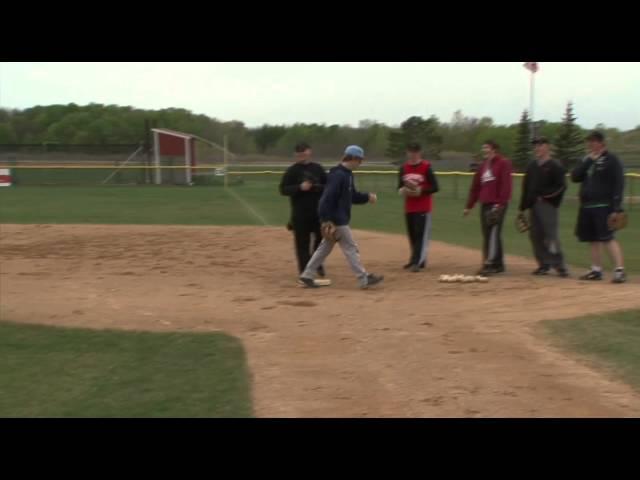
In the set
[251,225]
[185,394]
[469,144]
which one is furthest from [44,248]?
[469,144]

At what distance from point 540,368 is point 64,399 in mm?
3388

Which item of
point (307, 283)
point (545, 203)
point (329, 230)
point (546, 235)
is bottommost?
point (307, 283)

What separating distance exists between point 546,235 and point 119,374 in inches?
255

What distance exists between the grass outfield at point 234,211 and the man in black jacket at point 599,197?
156cm

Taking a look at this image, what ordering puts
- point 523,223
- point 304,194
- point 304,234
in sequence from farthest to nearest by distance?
point 523,223 → point 304,234 → point 304,194

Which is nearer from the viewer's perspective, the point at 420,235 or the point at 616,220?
the point at 616,220

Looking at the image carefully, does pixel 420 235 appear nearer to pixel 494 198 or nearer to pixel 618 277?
pixel 494 198

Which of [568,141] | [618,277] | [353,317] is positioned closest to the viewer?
[353,317]

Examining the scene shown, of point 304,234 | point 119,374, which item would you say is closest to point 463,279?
point 304,234

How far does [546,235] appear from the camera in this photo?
30.6 ft

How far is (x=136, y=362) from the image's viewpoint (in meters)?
5.33

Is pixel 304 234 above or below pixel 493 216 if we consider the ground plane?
below

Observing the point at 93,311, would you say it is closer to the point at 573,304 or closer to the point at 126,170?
the point at 573,304

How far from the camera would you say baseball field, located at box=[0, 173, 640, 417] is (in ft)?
14.1
